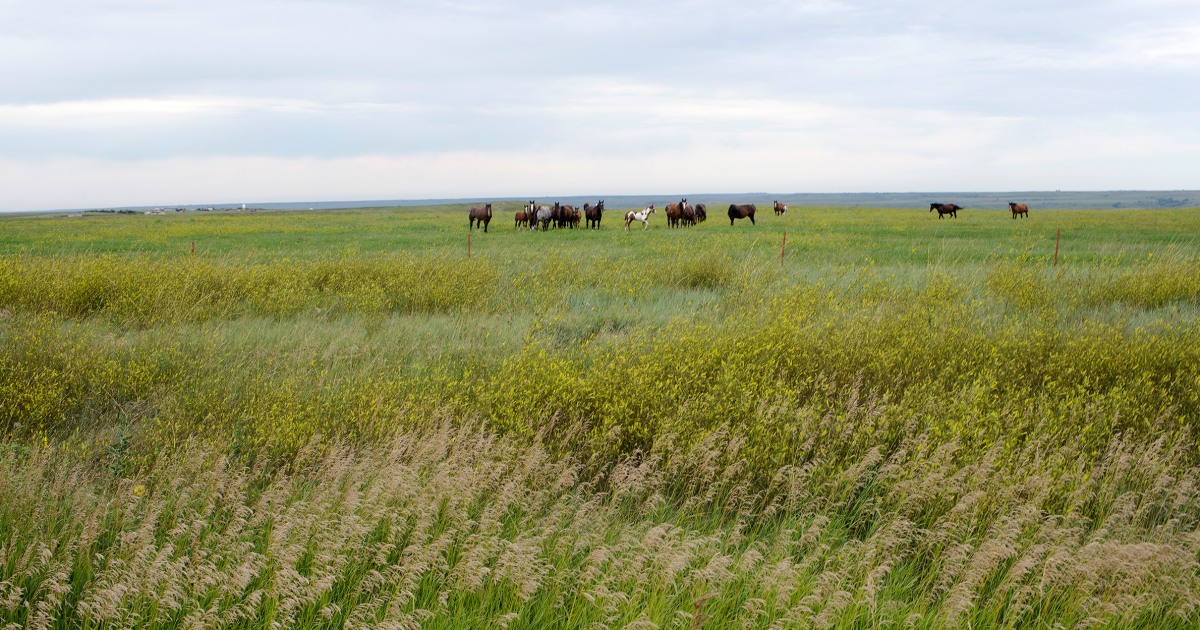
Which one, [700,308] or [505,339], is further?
[700,308]

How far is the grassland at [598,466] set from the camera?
12.2 feet

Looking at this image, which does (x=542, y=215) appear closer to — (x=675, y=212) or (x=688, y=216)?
(x=675, y=212)

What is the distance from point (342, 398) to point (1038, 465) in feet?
17.4

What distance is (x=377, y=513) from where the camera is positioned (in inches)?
165

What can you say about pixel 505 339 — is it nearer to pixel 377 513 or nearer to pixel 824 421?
pixel 824 421

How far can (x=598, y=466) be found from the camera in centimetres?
582

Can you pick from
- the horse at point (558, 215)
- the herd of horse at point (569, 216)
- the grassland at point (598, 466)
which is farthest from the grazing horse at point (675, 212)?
the grassland at point (598, 466)

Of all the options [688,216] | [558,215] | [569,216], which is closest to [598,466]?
[558,215]

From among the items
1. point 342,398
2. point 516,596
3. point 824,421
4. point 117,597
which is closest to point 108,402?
point 342,398

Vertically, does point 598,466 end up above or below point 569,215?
below

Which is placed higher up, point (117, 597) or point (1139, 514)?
point (117, 597)

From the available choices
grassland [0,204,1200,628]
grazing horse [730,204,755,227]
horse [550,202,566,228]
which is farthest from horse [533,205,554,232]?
grassland [0,204,1200,628]

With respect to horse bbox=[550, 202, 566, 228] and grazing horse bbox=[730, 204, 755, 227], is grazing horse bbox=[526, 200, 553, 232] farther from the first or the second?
grazing horse bbox=[730, 204, 755, 227]

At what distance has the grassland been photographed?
3.73m
